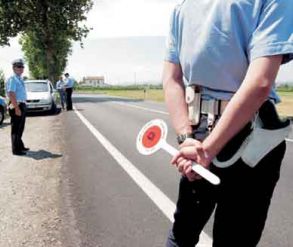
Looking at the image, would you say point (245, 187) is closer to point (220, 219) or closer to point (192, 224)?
point (220, 219)

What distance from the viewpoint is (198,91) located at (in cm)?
231

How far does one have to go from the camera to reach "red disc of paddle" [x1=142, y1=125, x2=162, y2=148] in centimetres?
230

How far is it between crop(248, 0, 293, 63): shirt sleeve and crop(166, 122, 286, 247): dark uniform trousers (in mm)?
339

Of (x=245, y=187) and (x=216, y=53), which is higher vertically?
(x=216, y=53)

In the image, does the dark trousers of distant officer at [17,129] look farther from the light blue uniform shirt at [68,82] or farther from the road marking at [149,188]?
the light blue uniform shirt at [68,82]

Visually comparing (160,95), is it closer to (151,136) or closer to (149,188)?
(149,188)

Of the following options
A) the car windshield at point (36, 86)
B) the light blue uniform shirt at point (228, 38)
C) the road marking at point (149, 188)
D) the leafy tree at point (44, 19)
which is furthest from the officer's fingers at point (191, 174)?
the leafy tree at point (44, 19)

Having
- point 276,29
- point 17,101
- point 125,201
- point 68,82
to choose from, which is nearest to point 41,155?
point 17,101

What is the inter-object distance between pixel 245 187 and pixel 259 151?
168 mm

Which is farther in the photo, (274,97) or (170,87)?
(170,87)

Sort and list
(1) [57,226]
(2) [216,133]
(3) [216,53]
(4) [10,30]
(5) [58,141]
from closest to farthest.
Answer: (2) [216,133] < (3) [216,53] < (1) [57,226] < (5) [58,141] < (4) [10,30]

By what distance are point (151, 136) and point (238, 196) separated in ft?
1.56

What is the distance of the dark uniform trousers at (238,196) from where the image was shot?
214 centimetres

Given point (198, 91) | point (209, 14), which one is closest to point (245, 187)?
point (198, 91)
